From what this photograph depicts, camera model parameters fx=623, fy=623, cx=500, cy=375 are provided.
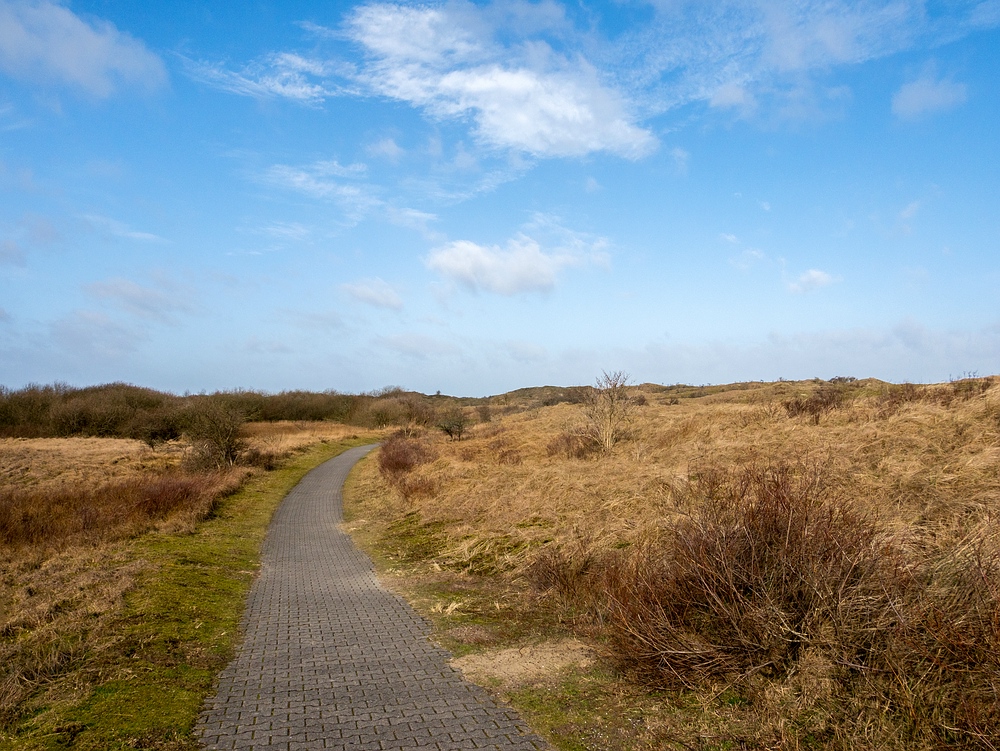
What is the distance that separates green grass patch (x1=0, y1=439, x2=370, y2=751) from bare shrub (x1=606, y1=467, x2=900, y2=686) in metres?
4.26

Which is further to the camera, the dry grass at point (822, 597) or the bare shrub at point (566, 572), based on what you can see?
the bare shrub at point (566, 572)

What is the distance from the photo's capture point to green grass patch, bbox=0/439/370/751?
17.6ft

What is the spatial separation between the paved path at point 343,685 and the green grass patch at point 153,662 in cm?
28

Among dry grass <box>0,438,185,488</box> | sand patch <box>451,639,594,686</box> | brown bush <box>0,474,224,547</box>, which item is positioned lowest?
sand patch <box>451,639,594,686</box>

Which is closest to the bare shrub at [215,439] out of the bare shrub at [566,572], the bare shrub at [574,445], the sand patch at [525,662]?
the bare shrub at [574,445]

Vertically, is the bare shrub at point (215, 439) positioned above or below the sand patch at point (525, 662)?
above

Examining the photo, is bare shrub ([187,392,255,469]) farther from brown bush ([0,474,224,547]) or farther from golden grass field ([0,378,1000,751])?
golden grass field ([0,378,1000,751])

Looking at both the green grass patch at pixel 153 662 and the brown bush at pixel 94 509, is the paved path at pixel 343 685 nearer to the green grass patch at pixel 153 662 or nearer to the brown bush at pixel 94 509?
the green grass patch at pixel 153 662

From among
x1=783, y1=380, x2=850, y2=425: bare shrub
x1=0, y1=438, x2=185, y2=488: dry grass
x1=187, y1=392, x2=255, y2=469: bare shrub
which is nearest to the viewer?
x1=783, y1=380, x2=850, y2=425: bare shrub

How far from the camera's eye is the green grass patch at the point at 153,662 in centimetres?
Result: 538

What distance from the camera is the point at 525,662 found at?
709 centimetres

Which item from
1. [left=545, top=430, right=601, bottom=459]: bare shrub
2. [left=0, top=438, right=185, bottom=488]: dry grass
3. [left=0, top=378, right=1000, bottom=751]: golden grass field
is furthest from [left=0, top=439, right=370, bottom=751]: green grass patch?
[left=0, top=438, right=185, bottom=488]: dry grass

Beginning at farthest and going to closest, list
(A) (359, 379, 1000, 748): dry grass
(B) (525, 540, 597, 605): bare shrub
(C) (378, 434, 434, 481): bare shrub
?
(C) (378, 434, 434, 481): bare shrub → (B) (525, 540, 597, 605): bare shrub → (A) (359, 379, 1000, 748): dry grass

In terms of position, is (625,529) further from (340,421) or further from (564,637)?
(340,421)
